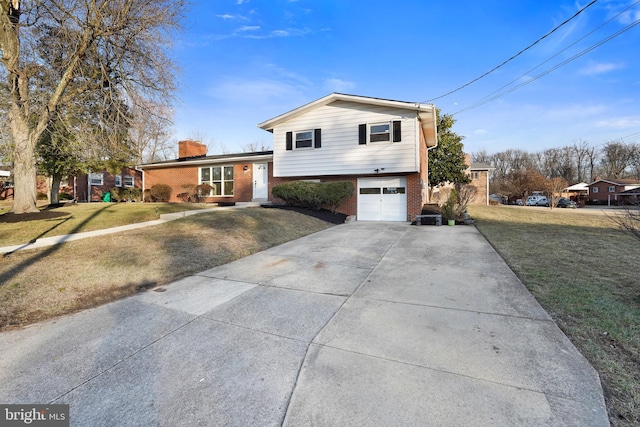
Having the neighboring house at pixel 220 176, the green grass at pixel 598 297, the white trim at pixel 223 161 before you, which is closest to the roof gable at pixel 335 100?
the white trim at pixel 223 161

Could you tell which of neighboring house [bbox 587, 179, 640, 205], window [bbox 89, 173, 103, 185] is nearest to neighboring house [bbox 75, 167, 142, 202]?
window [bbox 89, 173, 103, 185]

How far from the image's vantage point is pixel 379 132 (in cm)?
1324

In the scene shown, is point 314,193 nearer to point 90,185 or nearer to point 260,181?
point 260,181

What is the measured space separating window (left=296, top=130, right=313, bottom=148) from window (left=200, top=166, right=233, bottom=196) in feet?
16.1

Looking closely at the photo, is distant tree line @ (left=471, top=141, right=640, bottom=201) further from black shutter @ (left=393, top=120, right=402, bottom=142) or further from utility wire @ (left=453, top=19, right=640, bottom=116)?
black shutter @ (left=393, top=120, right=402, bottom=142)

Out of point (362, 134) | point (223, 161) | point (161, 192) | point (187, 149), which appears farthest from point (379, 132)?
point (187, 149)

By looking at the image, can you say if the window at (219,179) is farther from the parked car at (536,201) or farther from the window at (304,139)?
the parked car at (536,201)

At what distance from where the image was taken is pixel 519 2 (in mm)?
9594

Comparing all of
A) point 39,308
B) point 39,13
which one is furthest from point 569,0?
point 39,13

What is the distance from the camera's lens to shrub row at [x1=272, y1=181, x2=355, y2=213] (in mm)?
12719

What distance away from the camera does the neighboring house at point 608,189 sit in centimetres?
4240

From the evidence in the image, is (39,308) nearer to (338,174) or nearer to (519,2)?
(338,174)

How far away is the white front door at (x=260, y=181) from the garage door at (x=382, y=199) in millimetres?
5329

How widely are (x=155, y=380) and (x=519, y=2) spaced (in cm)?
1362
